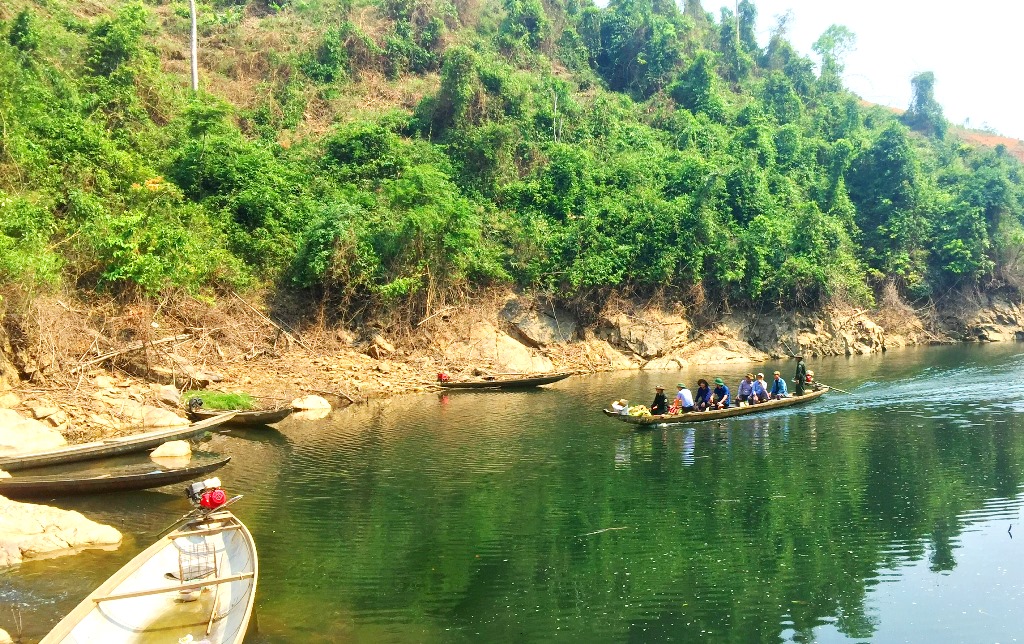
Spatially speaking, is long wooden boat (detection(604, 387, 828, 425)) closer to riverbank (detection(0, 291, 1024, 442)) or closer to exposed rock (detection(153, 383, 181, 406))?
riverbank (detection(0, 291, 1024, 442))

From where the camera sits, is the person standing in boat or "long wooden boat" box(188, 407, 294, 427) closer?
"long wooden boat" box(188, 407, 294, 427)

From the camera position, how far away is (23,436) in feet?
52.6

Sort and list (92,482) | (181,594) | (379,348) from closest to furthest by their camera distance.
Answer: (181,594)
(92,482)
(379,348)

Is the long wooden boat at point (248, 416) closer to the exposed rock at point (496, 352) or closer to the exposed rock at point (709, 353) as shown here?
the exposed rock at point (496, 352)

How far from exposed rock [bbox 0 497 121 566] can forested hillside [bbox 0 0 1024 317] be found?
9371mm

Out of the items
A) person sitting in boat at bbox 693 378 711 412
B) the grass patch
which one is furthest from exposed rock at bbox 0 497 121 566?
person sitting in boat at bbox 693 378 711 412

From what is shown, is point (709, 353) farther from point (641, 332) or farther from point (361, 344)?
point (361, 344)

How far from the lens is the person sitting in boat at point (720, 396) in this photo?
20.2 meters

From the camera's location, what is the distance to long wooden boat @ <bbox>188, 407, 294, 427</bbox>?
19547 millimetres

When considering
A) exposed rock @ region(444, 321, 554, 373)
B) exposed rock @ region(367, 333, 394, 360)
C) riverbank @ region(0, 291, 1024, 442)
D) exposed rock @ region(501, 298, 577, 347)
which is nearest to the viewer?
riverbank @ region(0, 291, 1024, 442)

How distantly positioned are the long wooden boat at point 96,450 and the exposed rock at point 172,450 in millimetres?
134

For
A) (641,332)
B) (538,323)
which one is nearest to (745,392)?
(641,332)

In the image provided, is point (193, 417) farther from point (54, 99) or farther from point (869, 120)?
point (869, 120)

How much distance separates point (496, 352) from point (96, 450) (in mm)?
15871
